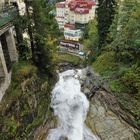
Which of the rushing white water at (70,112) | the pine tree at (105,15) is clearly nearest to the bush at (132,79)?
the rushing white water at (70,112)

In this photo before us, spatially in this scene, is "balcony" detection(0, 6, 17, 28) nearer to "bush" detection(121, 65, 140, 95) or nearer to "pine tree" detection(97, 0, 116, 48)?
"bush" detection(121, 65, 140, 95)

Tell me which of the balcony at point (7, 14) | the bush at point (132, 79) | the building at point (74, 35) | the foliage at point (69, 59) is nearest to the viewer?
the balcony at point (7, 14)

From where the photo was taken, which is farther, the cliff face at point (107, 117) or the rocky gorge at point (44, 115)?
the cliff face at point (107, 117)

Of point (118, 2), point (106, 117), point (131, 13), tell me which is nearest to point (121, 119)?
point (106, 117)

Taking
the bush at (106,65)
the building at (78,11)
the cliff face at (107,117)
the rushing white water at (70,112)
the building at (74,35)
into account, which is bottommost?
the building at (74,35)

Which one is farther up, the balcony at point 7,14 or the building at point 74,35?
the balcony at point 7,14

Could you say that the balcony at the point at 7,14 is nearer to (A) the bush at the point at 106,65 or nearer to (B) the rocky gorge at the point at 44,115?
(B) the rocky gorge at the point at 44,115

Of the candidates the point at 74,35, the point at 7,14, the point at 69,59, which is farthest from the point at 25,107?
the point at 74,35
